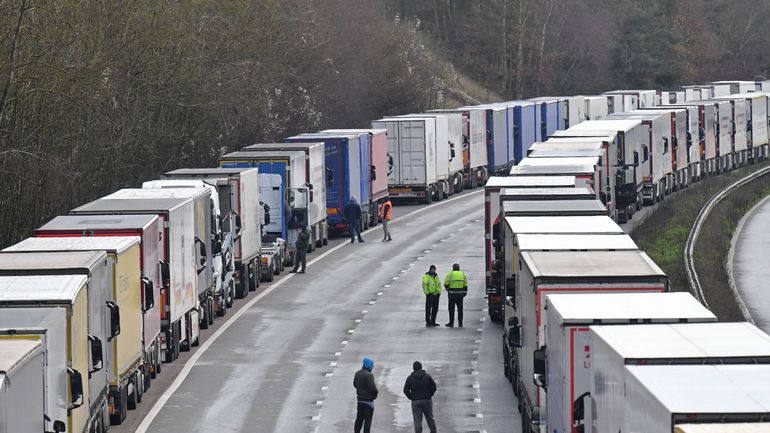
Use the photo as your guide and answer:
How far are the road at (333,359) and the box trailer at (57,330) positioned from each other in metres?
4.61

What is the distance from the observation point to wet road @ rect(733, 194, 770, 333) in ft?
121

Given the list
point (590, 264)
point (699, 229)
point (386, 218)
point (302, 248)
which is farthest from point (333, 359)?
point (699, 229)

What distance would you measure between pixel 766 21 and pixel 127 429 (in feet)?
396

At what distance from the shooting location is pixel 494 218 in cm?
3438

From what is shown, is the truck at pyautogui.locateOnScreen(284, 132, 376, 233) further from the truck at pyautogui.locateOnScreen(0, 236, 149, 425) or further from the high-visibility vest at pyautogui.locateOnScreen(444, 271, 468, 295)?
the truck at pyautogui.locateOnScreen(0, 236, 149, 425)

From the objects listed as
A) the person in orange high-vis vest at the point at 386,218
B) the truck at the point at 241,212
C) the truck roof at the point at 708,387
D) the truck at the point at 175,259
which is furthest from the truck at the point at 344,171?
the truck roof at the point at 708,387

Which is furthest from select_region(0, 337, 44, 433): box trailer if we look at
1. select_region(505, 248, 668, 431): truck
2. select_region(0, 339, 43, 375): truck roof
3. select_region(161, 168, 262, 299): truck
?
select_region(161, 168, 262, 299): truck

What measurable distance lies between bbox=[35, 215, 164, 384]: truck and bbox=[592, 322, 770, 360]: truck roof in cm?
1185

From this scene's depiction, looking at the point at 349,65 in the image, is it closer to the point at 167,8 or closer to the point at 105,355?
the point at 167,8

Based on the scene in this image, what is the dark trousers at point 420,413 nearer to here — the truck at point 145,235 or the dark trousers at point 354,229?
the truck at point 145,235

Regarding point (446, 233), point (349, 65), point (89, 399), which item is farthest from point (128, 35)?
point (349, 65)

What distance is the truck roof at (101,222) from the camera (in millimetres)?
26203

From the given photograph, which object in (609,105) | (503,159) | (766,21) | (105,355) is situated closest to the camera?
(105,355)

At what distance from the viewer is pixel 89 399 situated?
21188 mm
